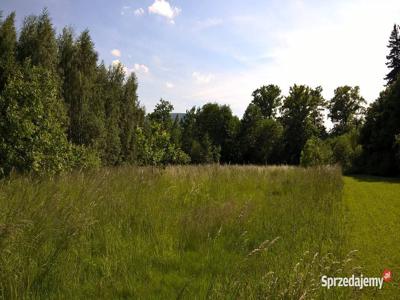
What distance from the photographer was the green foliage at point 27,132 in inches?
292

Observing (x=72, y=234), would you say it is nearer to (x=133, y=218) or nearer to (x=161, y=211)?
(x=133, y=218)

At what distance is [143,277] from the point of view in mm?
3355

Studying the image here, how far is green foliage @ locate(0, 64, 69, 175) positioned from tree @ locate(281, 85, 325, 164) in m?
57.2

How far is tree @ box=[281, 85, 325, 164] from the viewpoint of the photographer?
63312mm

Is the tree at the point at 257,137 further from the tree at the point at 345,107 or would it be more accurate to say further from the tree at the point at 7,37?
the tree at the point at 7,37

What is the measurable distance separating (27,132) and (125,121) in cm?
2274

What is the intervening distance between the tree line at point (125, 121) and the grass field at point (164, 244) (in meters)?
2.61

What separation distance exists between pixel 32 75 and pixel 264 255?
7.17 meters

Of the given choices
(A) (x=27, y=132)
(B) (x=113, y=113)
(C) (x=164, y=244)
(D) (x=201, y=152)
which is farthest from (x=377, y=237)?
(D) (x=201, y=152)

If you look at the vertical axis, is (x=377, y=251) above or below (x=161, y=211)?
below

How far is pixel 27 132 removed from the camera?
7.46 metres

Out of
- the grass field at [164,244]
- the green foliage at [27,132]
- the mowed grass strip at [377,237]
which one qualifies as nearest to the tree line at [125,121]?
the green foliage at [27,132]

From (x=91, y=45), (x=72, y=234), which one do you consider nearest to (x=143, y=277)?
(x=72, y=234)

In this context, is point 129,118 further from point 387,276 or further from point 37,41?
point 387,276
